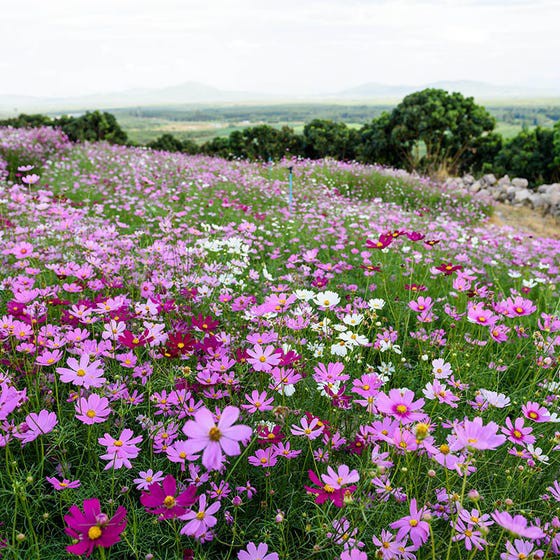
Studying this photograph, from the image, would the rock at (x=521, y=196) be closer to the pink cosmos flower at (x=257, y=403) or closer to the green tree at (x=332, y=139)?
the green tree at (x=332, y=139)

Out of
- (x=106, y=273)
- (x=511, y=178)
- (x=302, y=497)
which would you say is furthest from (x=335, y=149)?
(x=302, y=497)

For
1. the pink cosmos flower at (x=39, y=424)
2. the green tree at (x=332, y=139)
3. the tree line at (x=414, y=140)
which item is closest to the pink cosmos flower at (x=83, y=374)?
the pink cosmos flower at (x=39, y=424)

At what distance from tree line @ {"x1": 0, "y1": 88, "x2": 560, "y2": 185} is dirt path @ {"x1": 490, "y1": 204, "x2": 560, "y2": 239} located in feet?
5.65

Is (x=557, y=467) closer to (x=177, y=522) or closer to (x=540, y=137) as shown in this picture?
(x=177, y=522)

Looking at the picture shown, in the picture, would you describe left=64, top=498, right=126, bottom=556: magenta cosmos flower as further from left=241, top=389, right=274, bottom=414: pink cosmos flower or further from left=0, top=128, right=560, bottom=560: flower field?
left=241, top=389, right=274, bottom=414: pink cosmos flower

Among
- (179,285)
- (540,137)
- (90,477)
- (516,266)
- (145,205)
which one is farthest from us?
(540,137)

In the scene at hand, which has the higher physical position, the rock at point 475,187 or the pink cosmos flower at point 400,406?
the pink cosmos flower at point 400,406

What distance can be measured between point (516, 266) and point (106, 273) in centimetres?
389

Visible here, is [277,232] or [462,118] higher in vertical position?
[462,118]

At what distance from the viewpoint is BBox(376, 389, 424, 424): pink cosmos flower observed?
1.21 meters

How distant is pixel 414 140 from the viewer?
12891 millimetres

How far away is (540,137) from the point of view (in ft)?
36.6

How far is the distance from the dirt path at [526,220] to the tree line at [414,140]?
5.65 ft

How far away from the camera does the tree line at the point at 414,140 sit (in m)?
11.3
